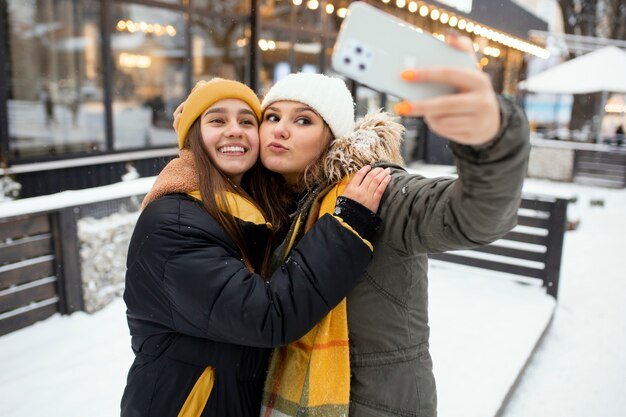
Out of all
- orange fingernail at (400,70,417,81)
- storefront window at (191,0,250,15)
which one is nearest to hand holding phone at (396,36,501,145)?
orange fingernail at (400,70,417,81)

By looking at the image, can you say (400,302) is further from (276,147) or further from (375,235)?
(276,147)

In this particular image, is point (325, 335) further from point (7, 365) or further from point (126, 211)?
point (126, 211)

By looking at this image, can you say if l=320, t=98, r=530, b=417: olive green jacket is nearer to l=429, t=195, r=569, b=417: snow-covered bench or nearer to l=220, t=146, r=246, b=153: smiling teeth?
l=220, t=146, r=246, b=153: smiling teeth

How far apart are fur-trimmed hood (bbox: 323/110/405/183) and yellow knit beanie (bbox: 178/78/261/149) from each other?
0.43m

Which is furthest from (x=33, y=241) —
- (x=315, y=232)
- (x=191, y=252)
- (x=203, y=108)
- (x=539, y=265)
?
(x=539, y=265)

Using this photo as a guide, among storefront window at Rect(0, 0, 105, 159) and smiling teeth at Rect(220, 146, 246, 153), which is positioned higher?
storefront window at Rect(0, 0, 105, 159)

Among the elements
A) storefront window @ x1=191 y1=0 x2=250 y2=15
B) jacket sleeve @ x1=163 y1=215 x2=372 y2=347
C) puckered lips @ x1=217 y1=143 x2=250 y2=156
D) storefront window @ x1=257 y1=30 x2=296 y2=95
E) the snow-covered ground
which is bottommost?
the snow-covered ground

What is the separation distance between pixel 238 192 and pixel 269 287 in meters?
0.48

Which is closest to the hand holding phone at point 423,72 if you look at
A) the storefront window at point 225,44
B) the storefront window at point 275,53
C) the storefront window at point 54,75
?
the storefront window at point 225,44

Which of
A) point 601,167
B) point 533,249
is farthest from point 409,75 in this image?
point 601,167

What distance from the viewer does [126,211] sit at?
4.96 metres

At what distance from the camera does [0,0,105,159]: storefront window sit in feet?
40.4

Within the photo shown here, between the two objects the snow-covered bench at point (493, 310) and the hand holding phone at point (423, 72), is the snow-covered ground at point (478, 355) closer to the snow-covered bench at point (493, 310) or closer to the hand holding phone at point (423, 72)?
the snow-covered bench at point (493, 310)

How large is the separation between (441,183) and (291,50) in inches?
391
